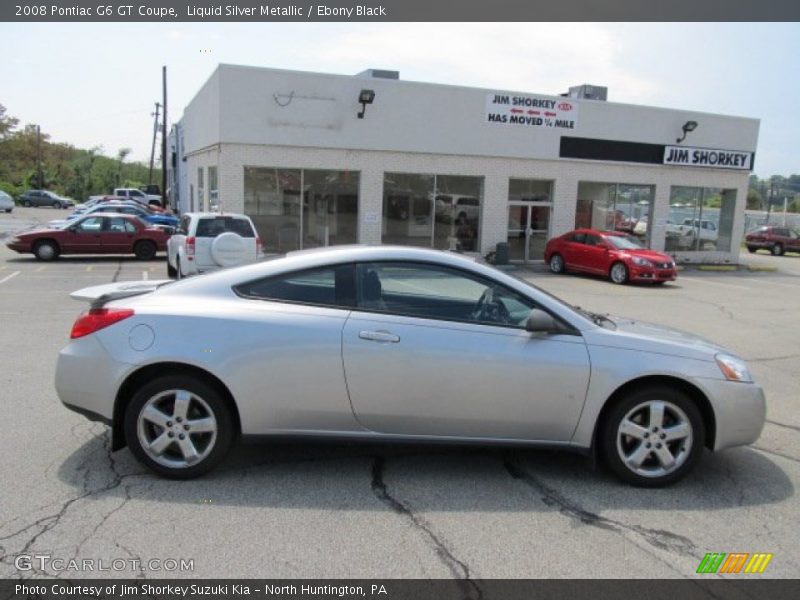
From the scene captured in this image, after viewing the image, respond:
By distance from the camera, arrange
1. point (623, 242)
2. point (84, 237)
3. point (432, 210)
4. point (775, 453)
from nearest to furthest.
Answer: point (775, 453), point (623, 242), point (84, 237), point (432, 210)

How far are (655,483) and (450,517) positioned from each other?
4.79 ft

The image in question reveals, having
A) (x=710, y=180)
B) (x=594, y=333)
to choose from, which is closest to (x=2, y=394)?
(x=594, y=333)

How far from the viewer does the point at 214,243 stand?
1295 cm

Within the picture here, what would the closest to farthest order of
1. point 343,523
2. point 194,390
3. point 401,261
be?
point 343,523 → point 194,390 → point 401,261

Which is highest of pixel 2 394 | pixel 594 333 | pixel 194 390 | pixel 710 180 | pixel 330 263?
pixel 710 180

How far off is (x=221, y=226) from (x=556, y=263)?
11.2 meters

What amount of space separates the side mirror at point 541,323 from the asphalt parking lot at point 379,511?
1.03 m

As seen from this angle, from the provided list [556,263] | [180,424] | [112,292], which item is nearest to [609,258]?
[556,263]

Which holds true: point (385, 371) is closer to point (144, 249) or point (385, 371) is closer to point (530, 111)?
point (144, 249)

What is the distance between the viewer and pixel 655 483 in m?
4.26

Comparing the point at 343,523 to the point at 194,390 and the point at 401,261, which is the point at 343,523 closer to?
the point at 194,390

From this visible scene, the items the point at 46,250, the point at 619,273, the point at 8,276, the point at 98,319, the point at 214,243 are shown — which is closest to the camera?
the point at 98,319

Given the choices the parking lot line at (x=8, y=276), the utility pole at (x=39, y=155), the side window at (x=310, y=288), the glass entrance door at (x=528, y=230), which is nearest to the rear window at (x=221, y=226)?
the parking lot line at (x=8, y=276)

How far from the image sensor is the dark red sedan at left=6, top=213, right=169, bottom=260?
19.1 metres
